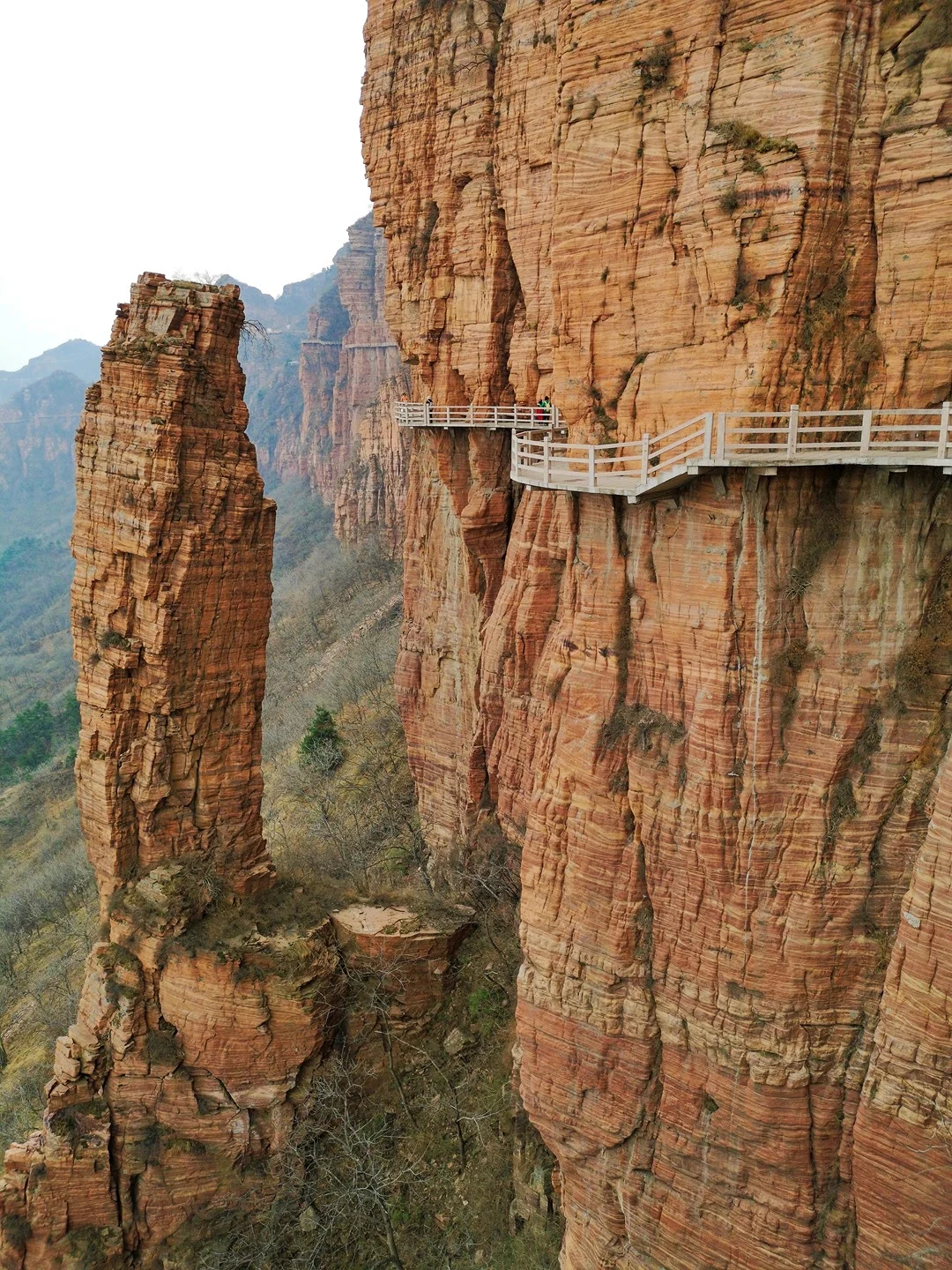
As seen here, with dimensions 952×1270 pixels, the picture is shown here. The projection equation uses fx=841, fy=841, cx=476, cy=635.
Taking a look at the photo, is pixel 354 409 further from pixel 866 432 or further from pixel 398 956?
pixel 866 432

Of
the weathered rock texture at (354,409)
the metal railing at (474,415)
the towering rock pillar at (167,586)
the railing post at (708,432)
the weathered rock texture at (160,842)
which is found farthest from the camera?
the weathered rock texture at (354,409)

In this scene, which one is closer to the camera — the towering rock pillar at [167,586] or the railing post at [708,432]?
the railing post at [708,432]

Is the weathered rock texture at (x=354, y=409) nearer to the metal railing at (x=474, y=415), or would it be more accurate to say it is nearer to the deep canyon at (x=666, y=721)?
the metal railing at (x=474, y=415)

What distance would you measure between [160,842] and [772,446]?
1495 cm

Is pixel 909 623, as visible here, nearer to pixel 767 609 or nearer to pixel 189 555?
pixel 767 609

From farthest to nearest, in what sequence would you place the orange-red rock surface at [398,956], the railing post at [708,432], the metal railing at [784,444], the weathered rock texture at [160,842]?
the orange-red rock surface at [398,956]
the weathered rock texture at [160,842]
the railing post at [708,432]
the metal railing at [784,444]

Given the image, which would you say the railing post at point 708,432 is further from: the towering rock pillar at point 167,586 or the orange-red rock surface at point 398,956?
the orange-red rock surface at point 398,956

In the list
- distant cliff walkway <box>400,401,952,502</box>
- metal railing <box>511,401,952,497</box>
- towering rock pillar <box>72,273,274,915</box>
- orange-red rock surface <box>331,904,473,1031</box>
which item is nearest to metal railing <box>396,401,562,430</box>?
towering rock pillar <box>72,273,274,915</box>

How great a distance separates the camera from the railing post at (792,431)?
32.5 ft

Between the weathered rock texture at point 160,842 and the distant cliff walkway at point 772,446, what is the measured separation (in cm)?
895

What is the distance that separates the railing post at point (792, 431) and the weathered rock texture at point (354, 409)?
52.7 m

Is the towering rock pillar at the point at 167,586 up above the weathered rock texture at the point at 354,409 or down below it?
below

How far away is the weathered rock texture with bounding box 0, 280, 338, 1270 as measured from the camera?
55.2ft

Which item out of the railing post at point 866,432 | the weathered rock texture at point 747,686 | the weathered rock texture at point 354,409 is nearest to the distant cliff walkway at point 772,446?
the railing post at point 866,432
